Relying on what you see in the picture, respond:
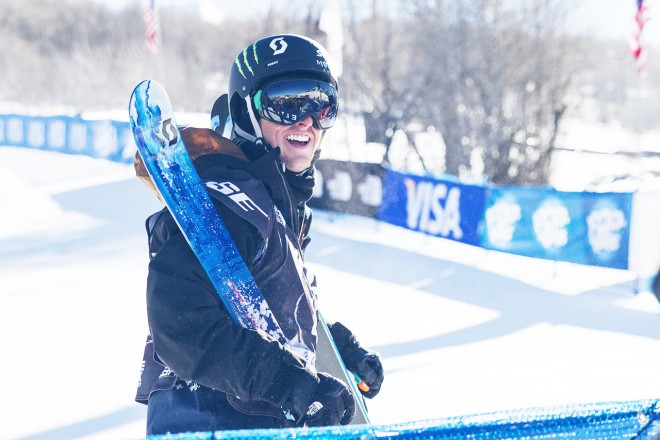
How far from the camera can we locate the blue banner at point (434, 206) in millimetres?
9484

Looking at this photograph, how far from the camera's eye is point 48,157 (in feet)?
67.4

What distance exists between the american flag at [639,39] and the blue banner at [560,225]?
1600mm

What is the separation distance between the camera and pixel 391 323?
7398 millimetres

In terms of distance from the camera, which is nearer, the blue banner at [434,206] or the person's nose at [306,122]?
the person's nose at [306,122]

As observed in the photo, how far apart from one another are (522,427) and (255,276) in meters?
0.73

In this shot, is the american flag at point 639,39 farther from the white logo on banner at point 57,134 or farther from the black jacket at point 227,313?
the white logo on banner at point 57,134

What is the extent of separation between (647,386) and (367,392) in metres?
3.78

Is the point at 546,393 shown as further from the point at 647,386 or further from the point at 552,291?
the point at 552,291

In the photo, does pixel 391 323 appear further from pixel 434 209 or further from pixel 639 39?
pixel 639 39

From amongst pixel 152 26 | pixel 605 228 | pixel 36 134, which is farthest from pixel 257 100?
pixel 36 134

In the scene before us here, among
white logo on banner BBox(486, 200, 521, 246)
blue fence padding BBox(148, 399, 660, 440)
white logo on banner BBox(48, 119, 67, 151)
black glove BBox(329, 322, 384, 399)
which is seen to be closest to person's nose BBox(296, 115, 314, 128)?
black glove BBox(329, 322, 384, 399)

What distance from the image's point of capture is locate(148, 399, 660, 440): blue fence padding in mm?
1629

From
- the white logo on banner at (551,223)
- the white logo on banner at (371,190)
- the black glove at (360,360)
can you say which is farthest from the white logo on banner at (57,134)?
the black glove at (360,360)

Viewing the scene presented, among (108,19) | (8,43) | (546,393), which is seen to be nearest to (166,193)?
(546,393)
